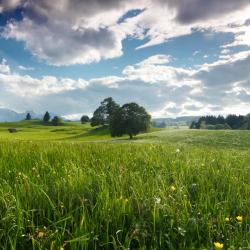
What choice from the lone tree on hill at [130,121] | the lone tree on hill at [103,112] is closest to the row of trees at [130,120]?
the lone tree on hill at [130,121]

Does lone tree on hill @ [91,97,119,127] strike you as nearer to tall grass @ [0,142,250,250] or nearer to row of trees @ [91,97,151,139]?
row of trees @ [91,97,151,139]

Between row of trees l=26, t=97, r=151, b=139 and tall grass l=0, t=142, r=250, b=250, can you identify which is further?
row of trees l=26, t=97, r=151, b=139

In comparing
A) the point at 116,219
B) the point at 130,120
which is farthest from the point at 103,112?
the point at 116,219

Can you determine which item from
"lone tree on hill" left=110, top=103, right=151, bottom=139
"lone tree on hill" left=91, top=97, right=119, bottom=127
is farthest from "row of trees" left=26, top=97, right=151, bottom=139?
"lone tree on hill" left=91, top=97, right=119, bottom=127

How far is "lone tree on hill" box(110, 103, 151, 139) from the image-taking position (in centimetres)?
8838

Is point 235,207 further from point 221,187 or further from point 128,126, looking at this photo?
point 128,126

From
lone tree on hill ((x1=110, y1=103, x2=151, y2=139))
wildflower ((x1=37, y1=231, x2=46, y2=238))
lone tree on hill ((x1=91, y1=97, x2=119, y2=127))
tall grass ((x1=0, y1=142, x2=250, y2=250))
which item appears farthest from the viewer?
lone tree on hill ((x1=91, y1=97, x2=119, y2=127))

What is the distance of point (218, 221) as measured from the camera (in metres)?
3.51

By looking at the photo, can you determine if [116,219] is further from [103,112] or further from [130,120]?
[103,112]

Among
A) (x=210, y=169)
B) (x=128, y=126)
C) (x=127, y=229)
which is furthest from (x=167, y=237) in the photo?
(x=128, y=126)

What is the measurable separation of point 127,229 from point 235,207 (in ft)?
4.96

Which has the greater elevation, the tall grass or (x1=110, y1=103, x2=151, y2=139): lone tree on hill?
(x1=110, y1=103, x2=151, y2=139): lone tree on hill

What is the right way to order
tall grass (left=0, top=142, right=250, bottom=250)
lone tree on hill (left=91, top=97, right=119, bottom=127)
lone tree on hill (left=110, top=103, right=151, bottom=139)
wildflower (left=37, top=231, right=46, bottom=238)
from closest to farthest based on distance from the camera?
wildflower (left=37, top=231, right=46, bottom=238) → tall grass (left=0, top=142, right=250, bottom=250) → lone tree on hill (left=110, top=103, right=151, bottom=139) → lone tree on hill (left=91, top=97, right=119, bottom=127)

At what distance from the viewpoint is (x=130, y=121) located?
88.4m
